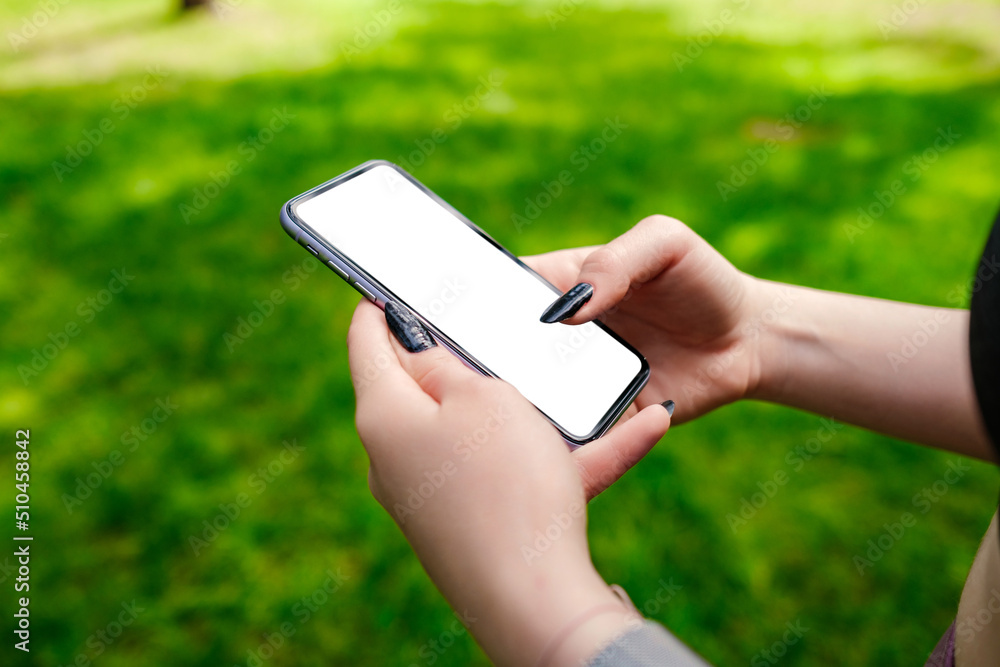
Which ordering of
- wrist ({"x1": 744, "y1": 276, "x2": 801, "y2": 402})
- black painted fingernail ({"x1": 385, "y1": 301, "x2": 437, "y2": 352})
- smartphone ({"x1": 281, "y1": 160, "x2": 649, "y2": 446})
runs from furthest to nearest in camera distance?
wrist ({"x1": 744, "y1": 276, "x2": 801, "y2": 402}), smartphone ({"x1": 281, "y1": 160, "x2": 649, "y2": 446}), black painted fingernail ({"x1": 385, "y1": 301, "x2": 437, "y2": 352})

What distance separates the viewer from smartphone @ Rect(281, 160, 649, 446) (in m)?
1.59

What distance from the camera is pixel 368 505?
94.9 inches

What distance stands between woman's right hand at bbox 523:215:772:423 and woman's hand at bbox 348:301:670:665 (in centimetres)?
51

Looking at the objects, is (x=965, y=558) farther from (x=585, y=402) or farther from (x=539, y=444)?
(x=539, y=444)

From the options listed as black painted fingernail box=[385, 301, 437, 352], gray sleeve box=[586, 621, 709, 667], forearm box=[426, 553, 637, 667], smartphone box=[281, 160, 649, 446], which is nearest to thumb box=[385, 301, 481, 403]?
black painted fingernail box=[385, 301, 437, 352]

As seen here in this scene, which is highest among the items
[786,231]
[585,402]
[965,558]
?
[585,402]

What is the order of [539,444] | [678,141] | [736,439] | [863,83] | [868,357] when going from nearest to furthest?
1. [539,444]
2. [868,357]
3. [736,439]
4. [678,141]
5. [863,83]

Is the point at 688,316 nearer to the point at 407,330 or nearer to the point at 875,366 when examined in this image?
the point at 875,366

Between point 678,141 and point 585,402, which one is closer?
point 585,402

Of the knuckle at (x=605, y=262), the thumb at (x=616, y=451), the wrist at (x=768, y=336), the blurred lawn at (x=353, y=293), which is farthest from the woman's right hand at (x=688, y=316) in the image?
the blurred lawn at (x=353, y=293)

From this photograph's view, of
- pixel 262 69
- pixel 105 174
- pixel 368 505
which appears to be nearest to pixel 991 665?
pixel 368 505

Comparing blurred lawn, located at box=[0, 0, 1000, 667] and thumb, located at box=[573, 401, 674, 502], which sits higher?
thumb, located at box=[573, 401, 674, 502]

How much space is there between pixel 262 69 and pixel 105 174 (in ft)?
4.90

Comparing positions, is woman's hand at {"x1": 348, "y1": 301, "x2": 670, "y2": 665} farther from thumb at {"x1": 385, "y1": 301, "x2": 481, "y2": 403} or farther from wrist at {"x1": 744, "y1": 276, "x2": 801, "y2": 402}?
wrist at {"x1": 744, "y1": 276, "x2": 801, "y2": 402}
